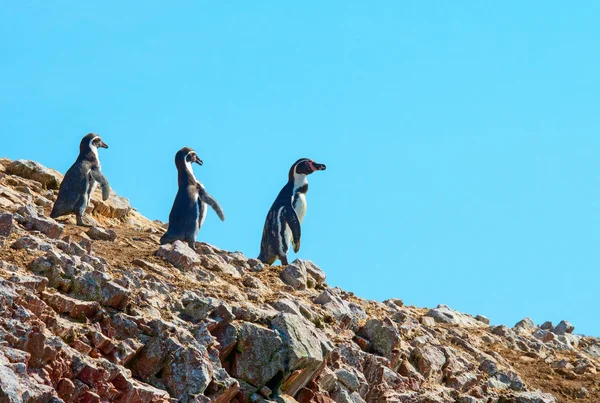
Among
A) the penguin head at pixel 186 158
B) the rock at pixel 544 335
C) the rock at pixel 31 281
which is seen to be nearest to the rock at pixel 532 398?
the rock at pixel 544 335

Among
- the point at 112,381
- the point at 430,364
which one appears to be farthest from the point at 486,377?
the point at 112,381

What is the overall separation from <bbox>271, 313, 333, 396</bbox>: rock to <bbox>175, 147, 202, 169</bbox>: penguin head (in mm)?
9027

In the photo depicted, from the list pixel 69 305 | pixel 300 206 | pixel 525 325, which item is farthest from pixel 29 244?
pixel 525 325

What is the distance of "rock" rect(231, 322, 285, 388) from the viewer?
14578 mm

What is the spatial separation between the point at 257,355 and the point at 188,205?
28.0 feet

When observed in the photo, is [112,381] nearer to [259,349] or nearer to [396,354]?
[259,349]

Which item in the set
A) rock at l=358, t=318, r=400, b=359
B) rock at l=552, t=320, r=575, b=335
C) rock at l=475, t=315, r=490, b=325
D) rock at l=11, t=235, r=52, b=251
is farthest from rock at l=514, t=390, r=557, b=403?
rock at l=11, t=235, r=52, b=251

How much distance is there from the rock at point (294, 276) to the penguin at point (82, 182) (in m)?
5.06

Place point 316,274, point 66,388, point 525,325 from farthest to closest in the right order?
point 525,325 → point 316,274 → point 66,388

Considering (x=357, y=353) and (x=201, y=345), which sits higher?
(x=357, y=353)

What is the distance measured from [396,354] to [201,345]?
3991 millimetres

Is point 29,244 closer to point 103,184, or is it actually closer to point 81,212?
point 81,212

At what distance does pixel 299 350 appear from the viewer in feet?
48.5

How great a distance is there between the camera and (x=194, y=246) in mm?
20969
